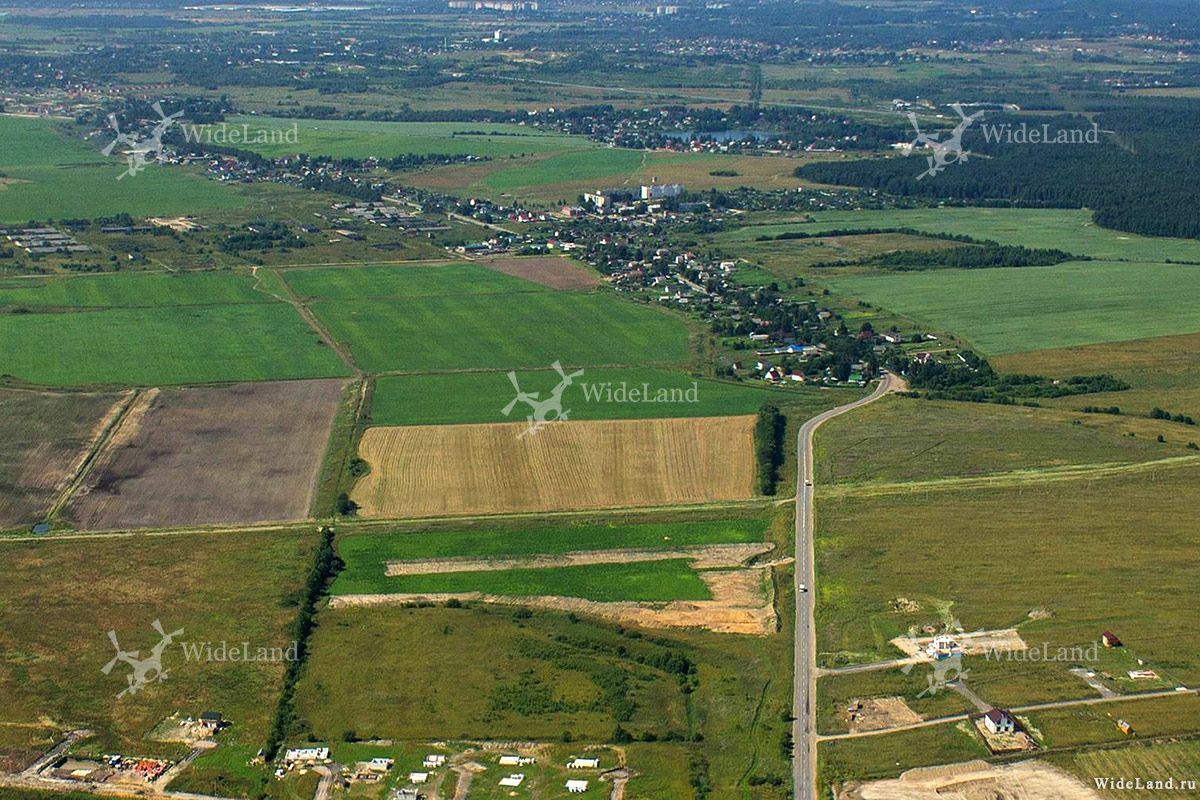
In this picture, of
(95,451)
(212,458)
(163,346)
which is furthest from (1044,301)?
(95,451)

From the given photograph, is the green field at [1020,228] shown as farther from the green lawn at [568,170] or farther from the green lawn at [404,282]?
the green lawn at [568,170]

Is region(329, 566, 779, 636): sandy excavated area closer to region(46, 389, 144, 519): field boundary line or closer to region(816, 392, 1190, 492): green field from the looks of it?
region(816, 392, 1190, 492): green field

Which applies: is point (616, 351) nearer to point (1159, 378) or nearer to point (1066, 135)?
point (1159, 378)

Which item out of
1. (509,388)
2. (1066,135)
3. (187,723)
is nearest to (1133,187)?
(1066,135)

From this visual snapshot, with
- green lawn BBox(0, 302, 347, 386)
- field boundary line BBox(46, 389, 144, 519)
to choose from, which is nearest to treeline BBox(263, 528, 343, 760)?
field boundary line BBox(46, 389, 144, 519)

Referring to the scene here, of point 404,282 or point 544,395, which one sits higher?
point 544,395

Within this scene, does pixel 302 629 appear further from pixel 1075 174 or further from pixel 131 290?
pixel 1075 174

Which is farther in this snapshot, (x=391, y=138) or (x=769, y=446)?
(x=391, y=138)
